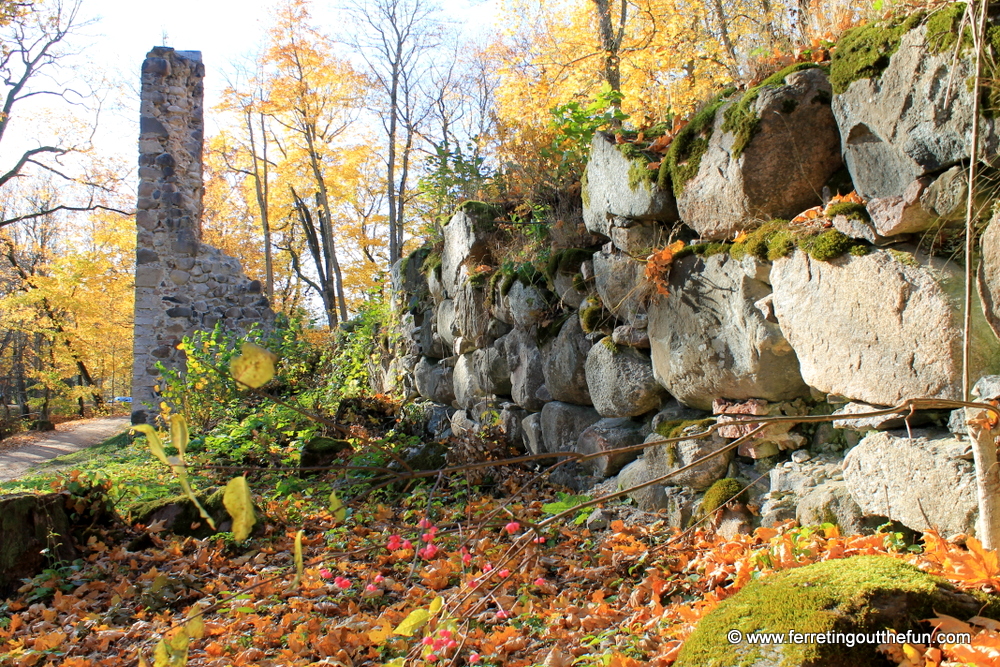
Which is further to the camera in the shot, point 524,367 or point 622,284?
point 524,367

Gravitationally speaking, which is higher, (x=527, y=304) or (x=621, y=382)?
(x=527, y=304)

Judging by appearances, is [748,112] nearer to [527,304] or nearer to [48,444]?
[527,304]

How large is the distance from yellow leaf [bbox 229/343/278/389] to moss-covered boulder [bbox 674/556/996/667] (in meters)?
1.39

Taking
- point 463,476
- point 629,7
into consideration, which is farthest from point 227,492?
→ point 629,7

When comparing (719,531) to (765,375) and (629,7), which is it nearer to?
(765,375)

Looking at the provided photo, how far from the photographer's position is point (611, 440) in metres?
3.81

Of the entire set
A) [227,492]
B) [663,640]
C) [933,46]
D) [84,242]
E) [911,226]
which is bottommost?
[663,640]

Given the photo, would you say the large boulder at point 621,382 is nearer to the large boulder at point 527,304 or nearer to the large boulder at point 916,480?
the large boulder at point 527,304

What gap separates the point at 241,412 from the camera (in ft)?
25.8

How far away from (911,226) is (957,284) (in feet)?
0.86

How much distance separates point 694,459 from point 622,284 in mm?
1136

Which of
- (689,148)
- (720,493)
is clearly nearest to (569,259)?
(689,148)

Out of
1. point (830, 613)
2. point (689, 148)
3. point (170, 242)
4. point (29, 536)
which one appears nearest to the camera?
point (830, 613)

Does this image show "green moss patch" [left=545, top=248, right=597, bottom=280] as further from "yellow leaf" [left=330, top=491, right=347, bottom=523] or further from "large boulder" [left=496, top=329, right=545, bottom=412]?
"yellow leaf" [left=330, top=491, right=347, bottom=523]
